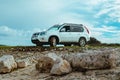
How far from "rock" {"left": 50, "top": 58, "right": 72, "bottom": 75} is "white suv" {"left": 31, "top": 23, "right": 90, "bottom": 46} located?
20.3 m

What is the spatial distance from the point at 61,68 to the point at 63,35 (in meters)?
21.9

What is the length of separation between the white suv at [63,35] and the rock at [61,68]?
66.5 ft

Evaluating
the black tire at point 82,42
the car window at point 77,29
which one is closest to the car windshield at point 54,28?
the car window at point 77,29

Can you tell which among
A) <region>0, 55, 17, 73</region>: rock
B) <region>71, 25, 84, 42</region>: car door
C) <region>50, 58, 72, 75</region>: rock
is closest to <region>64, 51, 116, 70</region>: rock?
<region>50, 58, 72, 75</region>: rock

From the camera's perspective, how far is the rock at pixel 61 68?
12.0 m

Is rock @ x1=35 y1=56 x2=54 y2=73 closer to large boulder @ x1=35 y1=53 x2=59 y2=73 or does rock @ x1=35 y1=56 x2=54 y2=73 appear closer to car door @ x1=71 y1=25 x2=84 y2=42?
large boulder @ x1=35 y1=53 x2=59 y2=73

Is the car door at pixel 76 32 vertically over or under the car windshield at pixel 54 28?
under

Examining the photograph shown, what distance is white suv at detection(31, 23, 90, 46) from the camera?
32.8m

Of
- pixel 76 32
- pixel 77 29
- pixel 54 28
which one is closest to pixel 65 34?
pixel 54 28

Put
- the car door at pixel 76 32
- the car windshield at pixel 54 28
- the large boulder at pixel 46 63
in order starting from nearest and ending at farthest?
the large boulder at pixel 46 63
the car windshield at pixel 54 28
the car door at pixel 76 32

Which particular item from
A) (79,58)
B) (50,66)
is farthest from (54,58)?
(79,58)

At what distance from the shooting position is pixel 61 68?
1203 centimetres

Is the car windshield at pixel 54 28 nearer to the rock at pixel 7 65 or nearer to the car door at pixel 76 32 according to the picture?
the car door at pixel 76 32

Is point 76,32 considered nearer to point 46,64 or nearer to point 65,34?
point 65,34
